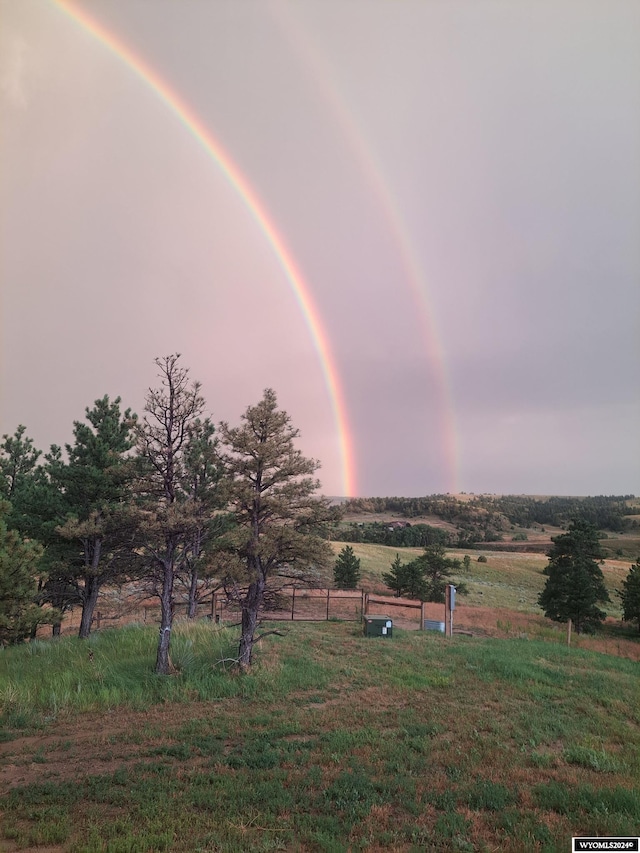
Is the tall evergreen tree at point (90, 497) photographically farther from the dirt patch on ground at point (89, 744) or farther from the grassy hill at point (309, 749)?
the dirt patch on ground at point (89, 744)

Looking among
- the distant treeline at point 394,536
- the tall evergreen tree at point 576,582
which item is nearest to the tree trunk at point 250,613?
the tall evergreen tree at point 576,582

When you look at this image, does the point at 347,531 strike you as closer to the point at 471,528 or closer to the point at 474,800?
the point at 471,528

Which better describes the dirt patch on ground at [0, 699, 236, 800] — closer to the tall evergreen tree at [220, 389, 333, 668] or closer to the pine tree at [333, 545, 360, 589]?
the tall evergreen tree at [220, 389, 333, 668]

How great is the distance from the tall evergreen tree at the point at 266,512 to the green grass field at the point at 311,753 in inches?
88.1

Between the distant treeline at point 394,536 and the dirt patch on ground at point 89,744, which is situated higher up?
the dirt patch on ground at point 89,744

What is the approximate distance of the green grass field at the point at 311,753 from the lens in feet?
20.0

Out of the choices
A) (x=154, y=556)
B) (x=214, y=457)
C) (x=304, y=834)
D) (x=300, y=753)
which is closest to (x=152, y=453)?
(x=214, y=457)

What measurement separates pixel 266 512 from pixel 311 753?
304 inches

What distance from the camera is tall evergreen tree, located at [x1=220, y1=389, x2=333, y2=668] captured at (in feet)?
48.3

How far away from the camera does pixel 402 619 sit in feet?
94.1

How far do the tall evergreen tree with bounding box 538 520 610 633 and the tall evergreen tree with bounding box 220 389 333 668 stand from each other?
2715 centimetres

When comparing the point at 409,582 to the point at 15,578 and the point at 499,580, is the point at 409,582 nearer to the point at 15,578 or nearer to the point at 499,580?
the point at 15,578

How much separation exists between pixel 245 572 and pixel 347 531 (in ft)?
319

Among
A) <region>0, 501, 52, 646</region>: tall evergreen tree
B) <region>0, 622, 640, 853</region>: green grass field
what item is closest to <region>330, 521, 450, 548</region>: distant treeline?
<region>0, 622, 640, 853</region>: green grass field
